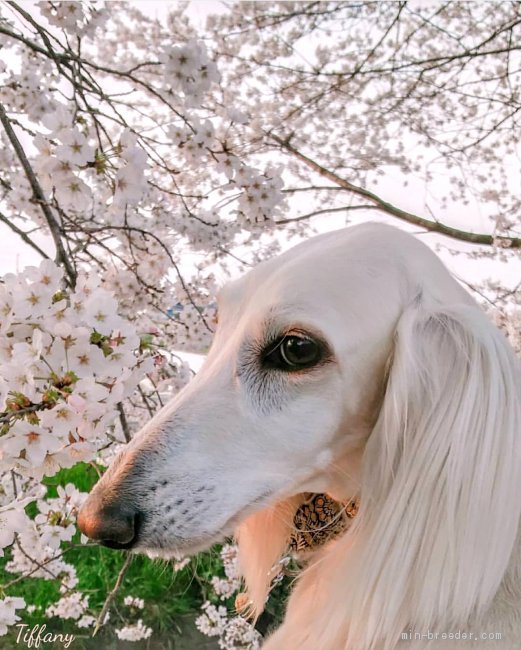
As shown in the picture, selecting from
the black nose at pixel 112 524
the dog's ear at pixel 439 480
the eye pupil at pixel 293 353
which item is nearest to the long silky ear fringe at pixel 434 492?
the dog's ear at pixel 439 480

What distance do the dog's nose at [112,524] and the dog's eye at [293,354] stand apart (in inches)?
10.4

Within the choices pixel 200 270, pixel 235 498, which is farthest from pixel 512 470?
pixel 200 270

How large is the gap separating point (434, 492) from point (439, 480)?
0.7 inches

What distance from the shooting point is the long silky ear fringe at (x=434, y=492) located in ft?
2.14

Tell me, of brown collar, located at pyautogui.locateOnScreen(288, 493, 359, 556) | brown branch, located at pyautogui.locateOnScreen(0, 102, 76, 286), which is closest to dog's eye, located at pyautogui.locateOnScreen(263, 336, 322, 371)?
brown collar, located at pyautogui.locateOnScreen(288, 493, 359, 556)

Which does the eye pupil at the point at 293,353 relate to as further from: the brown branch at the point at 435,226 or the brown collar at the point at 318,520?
the brown branch at the point at 435,226

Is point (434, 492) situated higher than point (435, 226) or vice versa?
point (435, 226)

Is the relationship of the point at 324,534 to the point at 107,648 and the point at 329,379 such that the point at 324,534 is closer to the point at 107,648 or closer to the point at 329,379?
the point at 329,379

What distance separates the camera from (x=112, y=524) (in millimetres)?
616

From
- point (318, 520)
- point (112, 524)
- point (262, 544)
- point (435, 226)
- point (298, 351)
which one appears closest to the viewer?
point (112, 524)

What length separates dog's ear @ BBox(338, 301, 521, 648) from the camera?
0.65m

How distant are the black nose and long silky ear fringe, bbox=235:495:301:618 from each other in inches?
14.0

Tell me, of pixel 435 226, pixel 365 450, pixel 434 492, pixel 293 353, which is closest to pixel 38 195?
pixel 293 353

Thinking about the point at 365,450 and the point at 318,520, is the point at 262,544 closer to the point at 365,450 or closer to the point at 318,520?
the point at 318,520
